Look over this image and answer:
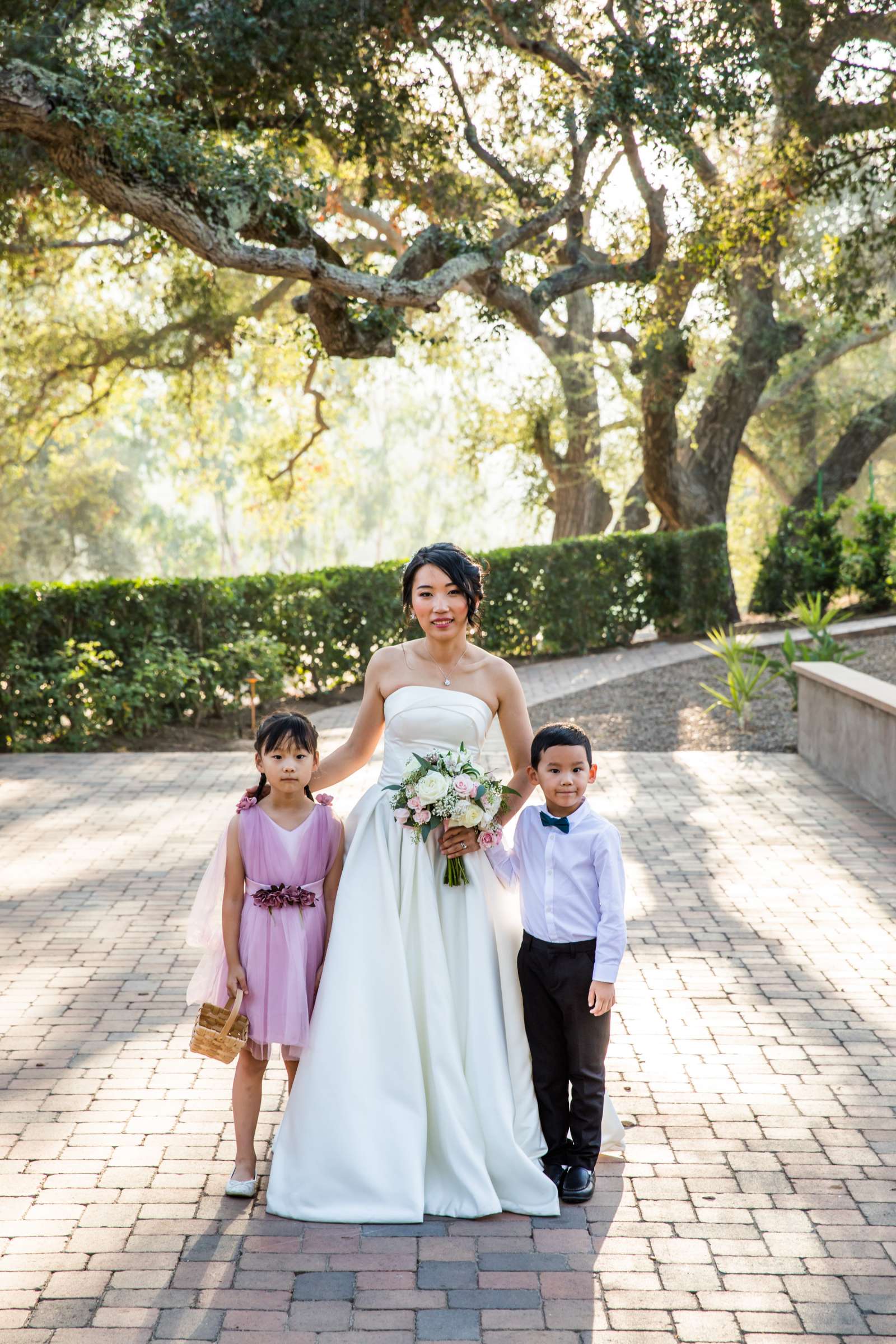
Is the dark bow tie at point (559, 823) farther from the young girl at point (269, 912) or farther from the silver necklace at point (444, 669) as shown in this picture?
the young girl at point (269, 912)

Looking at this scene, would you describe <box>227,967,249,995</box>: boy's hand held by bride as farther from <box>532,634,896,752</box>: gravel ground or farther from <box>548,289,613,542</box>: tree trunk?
<box>548,289,613,542</box>: tree trunk

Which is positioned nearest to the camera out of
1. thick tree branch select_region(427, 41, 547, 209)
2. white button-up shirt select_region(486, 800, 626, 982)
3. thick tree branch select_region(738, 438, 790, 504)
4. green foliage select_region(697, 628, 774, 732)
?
white button-up shirt select_region(486, 800, 626, 982)

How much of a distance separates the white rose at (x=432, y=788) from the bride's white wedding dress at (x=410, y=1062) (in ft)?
0.84

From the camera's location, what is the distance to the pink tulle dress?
12.0 feet

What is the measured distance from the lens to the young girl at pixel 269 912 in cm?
366

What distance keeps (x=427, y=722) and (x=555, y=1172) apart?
4.59ft

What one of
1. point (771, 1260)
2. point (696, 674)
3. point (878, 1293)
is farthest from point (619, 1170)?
point (696, 674)

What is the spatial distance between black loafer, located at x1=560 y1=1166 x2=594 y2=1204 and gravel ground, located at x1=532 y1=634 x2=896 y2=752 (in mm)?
7515

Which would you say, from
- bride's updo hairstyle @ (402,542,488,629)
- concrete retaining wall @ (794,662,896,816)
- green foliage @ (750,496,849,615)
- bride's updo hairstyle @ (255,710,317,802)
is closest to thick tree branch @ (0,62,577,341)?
concrete retaining wall @ (794,662,896,816)

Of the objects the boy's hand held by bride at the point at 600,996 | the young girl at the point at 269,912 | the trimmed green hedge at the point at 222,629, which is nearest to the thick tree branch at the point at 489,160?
the trimmed green hedge at the point at 222,629

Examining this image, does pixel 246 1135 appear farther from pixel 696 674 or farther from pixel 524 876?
pixel 696 674

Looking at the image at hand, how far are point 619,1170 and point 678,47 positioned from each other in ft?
37.0

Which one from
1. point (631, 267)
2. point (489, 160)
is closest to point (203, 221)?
point (489, 160)

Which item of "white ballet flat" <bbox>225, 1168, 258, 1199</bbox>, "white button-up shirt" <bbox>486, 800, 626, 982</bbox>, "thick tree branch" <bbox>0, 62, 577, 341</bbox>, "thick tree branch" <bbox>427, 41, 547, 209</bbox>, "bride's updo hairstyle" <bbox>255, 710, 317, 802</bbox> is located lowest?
"white ballet flat" <bbox>225, 1168, 258, 1199</bbox>
